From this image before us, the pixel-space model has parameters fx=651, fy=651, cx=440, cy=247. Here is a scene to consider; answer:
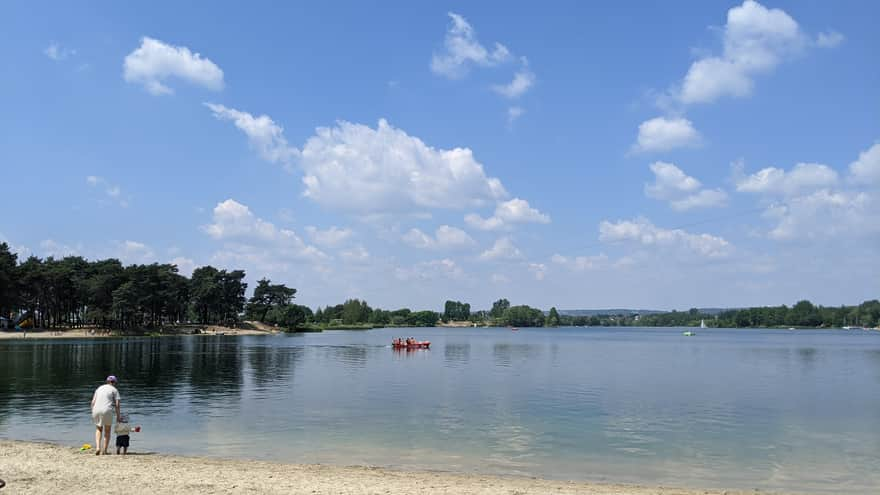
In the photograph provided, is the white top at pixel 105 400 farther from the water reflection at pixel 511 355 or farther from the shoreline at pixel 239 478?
the water reflection at pixel 511 355

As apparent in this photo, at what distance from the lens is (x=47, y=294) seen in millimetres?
141125

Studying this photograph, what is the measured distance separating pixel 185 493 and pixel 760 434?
89.4 ft

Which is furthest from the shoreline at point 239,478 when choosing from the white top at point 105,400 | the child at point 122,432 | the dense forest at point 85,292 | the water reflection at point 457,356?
the dense forest at point 85,292

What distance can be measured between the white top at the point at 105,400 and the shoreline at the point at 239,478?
5.22 feet

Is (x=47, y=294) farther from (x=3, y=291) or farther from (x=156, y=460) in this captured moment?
(x=156, y=460)

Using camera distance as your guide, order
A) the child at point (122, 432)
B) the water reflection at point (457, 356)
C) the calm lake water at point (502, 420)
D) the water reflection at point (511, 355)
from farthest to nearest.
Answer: the water reflection at point (511, 355) < the water reflection at point (457, 356) < the calm lake water at point (502, 420) < the child at point (122, 432)

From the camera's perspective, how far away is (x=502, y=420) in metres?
35.0

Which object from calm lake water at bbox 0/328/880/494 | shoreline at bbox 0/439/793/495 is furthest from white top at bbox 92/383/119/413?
calm lake water at bbox 0/328/880/494

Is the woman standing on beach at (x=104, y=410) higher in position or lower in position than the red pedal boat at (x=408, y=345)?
higher

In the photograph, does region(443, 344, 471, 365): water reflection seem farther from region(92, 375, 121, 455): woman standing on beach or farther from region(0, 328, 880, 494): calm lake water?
region(92, 375, 121, 455): woman standing on beach

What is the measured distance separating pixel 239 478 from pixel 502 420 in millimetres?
18309

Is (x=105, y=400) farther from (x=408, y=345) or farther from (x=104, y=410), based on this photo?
(x=408, y=345)

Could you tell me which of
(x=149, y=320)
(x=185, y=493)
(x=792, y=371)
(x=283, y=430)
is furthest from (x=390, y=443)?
(x=149, y=320)

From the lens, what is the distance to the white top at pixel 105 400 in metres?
22.1
